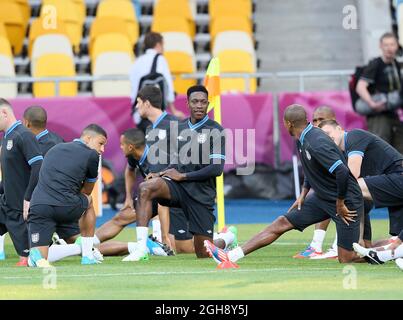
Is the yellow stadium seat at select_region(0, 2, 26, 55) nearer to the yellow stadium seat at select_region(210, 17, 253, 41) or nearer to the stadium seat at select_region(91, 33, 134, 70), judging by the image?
the stadium seat at select_region(91, 33, 134, 70)

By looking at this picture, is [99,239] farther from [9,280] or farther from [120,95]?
[120,95]

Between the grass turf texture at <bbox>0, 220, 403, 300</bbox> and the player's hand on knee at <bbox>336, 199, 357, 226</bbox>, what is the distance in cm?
45

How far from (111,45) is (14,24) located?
2.43 meters

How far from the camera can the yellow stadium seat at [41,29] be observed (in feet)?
85.0

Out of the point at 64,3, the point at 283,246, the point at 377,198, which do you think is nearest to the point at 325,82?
the point at 64,3

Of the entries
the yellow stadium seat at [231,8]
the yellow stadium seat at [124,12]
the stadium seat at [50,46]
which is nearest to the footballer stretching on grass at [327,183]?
the stadium seat at [50,46]

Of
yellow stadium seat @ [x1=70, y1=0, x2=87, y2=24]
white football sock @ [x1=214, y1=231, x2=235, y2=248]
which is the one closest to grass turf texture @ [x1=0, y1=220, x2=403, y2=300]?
white football sock @ [x1=214, y1=231, x2=235, y2=248]

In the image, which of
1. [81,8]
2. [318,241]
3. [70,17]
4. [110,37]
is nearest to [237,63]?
[110,37]

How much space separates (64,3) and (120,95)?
4225 millimetres

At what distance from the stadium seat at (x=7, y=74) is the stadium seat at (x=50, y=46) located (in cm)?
65

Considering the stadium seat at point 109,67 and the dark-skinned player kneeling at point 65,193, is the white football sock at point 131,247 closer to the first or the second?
the dark-skinned player kneeling at point 65,193

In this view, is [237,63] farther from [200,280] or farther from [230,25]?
[200,280]

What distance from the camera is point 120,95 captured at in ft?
78.4

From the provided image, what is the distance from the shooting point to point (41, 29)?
26094mm
